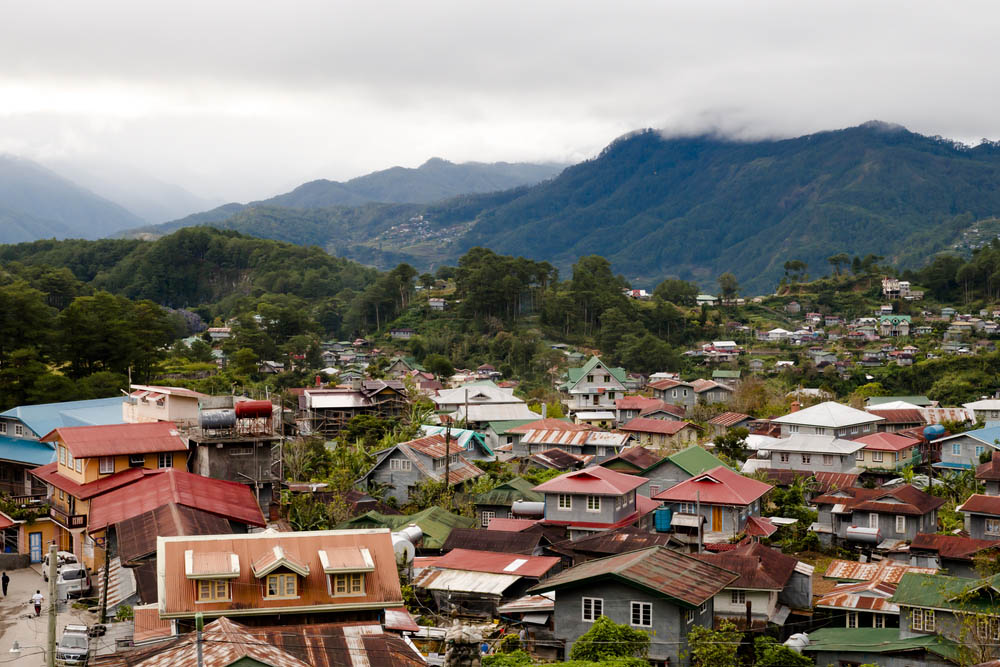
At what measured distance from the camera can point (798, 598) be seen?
2505cm

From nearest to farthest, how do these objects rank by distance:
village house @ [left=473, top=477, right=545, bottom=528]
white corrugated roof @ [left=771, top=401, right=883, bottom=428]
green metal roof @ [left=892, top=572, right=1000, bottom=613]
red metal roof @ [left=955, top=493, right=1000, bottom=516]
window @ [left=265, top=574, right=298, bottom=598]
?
1. window @ [left=265, top=574, right=298, bottom=598]
2. green metal roof @ [left=892, top=572, right=1000, bottom=613]
3. red metal roof @ [left=955, top=493, right=1000, bottom=516]
4. village house @ [left=473, top=477, right=545, bottom=528]
5. white corrugated roof @ [left=771, top=401, right=883, bottom=428]

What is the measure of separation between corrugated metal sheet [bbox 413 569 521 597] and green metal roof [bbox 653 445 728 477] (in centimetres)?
1373

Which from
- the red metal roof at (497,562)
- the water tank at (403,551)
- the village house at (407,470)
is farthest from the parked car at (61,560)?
the village house at (407,470)

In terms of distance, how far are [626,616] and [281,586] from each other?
6928 mm

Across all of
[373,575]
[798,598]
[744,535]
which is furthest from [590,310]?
[373,575]

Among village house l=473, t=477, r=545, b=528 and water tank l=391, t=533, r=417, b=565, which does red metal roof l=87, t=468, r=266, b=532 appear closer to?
water tank l=391, t=533, r=417, b=565

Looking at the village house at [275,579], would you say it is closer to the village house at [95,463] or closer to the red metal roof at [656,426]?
the village house at [95,463]

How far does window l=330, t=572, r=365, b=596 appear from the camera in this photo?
1861cm

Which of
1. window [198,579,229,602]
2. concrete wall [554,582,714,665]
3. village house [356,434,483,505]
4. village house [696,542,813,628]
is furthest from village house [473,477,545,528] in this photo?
window [198,579,229,602]

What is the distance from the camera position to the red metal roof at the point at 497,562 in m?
25.1

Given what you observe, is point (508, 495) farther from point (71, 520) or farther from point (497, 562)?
point (71, 520)

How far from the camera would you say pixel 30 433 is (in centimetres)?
3475

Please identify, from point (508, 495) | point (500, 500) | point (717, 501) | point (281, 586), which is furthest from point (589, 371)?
point (281, 586)

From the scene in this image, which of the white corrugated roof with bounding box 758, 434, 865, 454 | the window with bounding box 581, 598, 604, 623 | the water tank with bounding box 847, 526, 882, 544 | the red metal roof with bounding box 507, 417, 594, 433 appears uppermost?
the window with bounding box 581, 598, 604, 623
